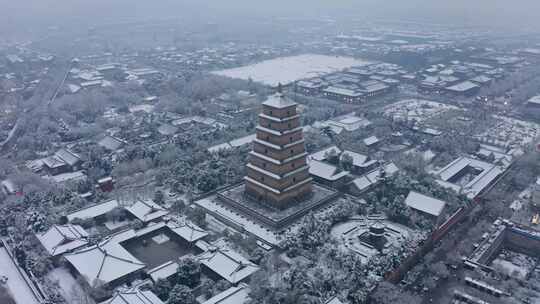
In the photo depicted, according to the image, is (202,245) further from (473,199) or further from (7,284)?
(473,199)

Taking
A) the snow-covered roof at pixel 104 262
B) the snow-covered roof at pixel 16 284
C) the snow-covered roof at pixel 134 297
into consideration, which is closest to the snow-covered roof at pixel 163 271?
the snow-covered roof at pixel 104 262

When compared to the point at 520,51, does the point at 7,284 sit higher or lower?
lower

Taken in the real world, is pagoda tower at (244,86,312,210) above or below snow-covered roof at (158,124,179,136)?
above

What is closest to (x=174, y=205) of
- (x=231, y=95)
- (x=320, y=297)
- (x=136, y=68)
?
(x=320, y=297)

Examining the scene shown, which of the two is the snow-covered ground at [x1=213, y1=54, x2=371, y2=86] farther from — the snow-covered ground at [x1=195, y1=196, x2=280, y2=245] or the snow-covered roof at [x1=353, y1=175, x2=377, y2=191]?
the snow-covered ground at [x1=195, y1=196, x2=280, y2=245]

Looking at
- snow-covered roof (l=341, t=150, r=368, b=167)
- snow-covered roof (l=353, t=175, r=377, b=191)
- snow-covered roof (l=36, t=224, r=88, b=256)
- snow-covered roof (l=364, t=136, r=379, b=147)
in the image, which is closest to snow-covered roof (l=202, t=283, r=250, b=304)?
snow-covered roof (l=36, t=224, r=88, b=256)
